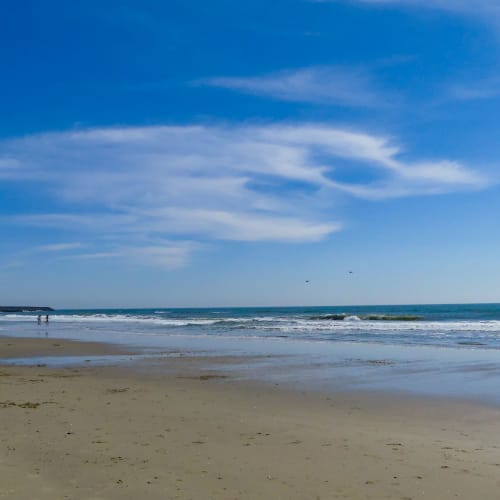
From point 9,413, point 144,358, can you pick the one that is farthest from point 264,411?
point 144,358

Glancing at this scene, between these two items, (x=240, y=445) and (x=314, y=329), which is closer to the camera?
(x=240, y=445)

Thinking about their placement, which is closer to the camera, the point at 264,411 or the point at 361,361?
the point at 264,411

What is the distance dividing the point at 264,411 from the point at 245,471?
402 centimetres

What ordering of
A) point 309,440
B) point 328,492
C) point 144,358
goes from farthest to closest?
1. point 144,358
2. point 309,440
3. point 328,492

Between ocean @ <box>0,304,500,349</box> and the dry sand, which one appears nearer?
the dry sand

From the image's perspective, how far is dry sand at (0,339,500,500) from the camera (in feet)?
18.8

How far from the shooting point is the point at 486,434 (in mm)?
8539

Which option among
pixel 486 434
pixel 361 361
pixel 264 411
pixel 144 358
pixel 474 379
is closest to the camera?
pixel 486 434

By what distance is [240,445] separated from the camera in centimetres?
747

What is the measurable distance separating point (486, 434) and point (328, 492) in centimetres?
414

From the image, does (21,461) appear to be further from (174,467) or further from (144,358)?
(144,358)

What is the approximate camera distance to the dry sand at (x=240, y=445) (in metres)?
5.73

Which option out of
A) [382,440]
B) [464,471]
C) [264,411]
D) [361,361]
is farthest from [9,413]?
[361,361]

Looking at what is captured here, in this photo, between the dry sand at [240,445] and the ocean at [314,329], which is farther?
the ocean at [314,329]
